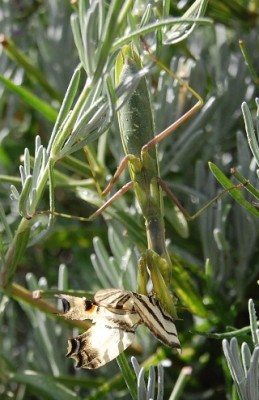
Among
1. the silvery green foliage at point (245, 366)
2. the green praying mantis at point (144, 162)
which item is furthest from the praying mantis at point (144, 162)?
the silvery green foliage at point (245, 366)

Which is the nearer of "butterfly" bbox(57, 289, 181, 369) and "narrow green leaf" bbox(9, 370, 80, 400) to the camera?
"butterfly" bbox(57, 289, 181, 369)

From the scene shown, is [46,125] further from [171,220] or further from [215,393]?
[215,393]

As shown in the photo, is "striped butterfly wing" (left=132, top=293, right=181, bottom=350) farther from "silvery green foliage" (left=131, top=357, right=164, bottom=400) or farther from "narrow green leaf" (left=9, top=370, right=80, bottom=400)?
"narrow green leaf" (left=9, top=370, right=80, bottom=400)

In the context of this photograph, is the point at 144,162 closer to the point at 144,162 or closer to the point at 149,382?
the point at 144,162

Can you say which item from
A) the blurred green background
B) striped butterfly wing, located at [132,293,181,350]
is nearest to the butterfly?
striped butterfly wing, located at [132,293,181,350]

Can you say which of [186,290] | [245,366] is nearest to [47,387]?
[186,290]

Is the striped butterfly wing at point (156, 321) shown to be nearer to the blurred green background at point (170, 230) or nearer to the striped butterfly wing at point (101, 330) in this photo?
the striped butterfly wing at point (101, 330)
